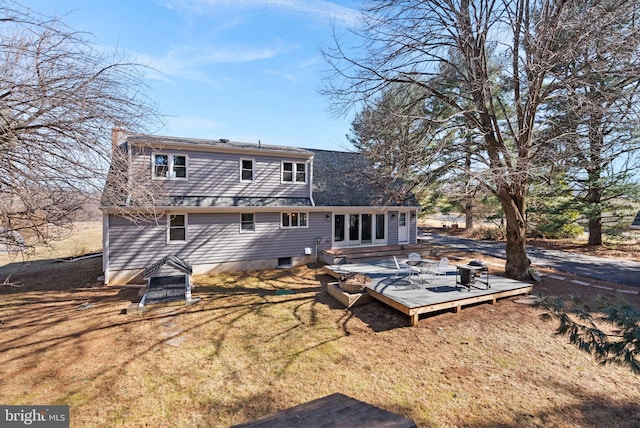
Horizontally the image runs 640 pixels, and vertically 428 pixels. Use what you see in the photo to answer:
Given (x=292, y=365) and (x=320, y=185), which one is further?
(x=320, y=185)

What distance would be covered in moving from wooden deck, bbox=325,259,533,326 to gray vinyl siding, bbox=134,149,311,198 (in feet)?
16.2

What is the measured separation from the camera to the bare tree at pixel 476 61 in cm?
771

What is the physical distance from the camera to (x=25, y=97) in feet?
10.9

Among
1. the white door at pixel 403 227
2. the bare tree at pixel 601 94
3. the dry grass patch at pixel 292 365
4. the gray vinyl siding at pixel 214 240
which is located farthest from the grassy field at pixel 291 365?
the white door at pixel 403 227

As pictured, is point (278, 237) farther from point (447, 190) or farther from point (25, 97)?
point (25, 97)

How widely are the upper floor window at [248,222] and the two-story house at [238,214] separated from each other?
0.04 metres

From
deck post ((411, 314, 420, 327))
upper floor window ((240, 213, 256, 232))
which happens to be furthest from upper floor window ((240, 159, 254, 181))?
deck post ((411, 314, 420, 327))

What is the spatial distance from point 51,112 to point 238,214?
8.24m

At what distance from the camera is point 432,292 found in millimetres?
7594

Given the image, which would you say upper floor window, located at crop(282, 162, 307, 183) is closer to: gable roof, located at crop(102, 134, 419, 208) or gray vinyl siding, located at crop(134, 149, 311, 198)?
gray vinyl siding, located at crop(134, 149, 311, 198)

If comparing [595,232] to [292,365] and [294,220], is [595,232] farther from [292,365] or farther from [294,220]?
[292,365]

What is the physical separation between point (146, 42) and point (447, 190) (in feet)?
25.2

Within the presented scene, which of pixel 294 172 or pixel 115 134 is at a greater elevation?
→ pixel 294 172

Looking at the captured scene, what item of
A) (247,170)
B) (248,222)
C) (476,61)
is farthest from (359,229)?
(476,61)
